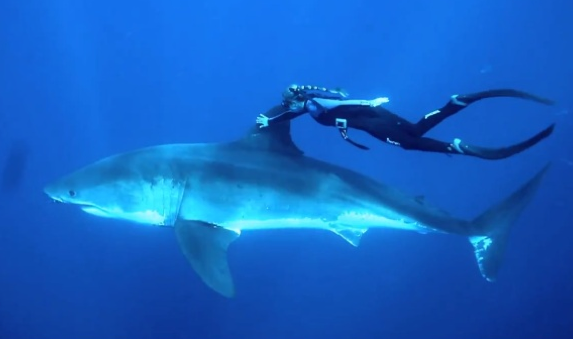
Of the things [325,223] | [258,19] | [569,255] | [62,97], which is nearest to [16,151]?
[62,97]

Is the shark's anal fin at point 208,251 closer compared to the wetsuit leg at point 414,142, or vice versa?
the shark's anal fin at point 208,251

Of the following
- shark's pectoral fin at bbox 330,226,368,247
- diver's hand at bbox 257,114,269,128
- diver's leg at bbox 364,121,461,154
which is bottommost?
shark's pectoral fin at bbox 330,226,368,247

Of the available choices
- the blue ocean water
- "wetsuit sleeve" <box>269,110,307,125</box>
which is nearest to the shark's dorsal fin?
"wetsuit sleeve" <box>269,110,307,125</box>

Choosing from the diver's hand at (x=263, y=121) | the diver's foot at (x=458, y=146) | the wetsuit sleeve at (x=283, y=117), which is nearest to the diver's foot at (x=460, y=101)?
the diver's foot at (x=458, y=146)

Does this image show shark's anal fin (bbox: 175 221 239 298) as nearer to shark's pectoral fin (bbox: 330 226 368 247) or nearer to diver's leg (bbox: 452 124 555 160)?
shark's pectoral fin (bbox: 330 226 368 247)

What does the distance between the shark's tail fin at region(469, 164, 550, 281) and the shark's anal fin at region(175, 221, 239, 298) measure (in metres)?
3.49

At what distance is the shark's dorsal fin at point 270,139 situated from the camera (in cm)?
639

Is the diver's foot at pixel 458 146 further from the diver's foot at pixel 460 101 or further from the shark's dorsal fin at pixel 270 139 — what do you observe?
the shark's dorsal fin at pixel 270 139

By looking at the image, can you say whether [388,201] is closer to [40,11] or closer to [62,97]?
[62,97]

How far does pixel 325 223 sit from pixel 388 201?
92 centimetres

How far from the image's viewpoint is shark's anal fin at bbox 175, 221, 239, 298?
17.0 ft

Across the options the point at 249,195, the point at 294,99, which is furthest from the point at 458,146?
the point at 249,195

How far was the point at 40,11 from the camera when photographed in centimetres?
1172

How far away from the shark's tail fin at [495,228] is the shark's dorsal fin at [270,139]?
290 cm
